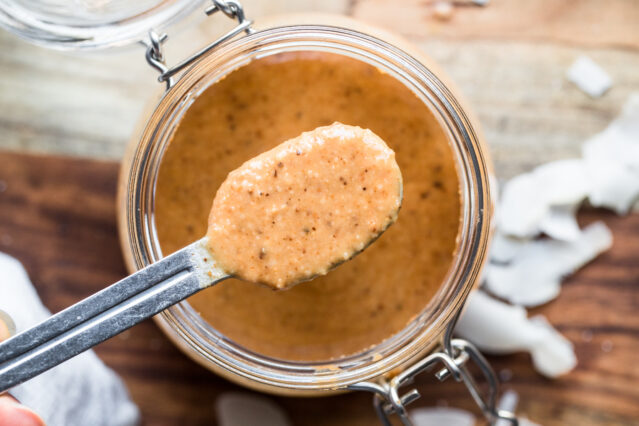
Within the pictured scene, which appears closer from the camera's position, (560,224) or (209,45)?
(209,45)

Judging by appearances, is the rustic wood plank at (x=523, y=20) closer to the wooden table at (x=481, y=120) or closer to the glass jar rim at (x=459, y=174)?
the wooden table at (x=481, y=120)

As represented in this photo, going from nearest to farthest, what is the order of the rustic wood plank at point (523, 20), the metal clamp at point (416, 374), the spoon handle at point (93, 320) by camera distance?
1. the spoon handle at point (93, 320)
2. the metal clamp at point (416, 374)
3. the rustic wood plank at point (523, 20)

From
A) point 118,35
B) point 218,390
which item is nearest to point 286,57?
point 118,35

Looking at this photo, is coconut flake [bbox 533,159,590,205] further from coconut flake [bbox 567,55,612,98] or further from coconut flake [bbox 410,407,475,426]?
coconut flake [bbox 410,407,475,426]

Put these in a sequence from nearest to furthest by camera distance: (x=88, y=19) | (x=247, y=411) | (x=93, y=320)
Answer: (x=93, y=320), (x=88, y=19), (x=247, y=411)

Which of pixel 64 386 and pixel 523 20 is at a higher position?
pixel 523 20

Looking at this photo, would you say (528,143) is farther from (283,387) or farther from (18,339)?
(18,339)

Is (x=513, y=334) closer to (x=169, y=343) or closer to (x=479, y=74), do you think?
(x=479, y=74)

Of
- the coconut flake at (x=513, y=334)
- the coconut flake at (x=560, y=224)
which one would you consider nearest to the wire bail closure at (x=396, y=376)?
the coconut flake at (x=513, y=334)

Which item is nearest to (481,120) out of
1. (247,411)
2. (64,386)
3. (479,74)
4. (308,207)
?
(479,74)
